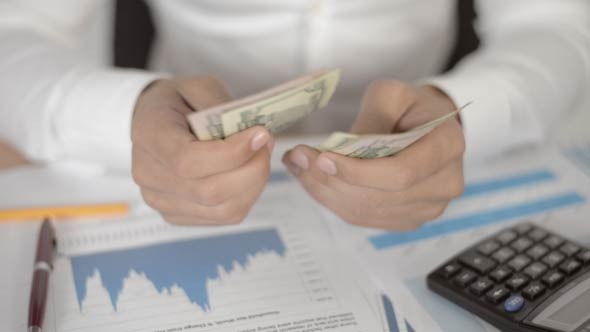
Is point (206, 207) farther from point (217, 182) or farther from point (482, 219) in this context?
point (482, 219)

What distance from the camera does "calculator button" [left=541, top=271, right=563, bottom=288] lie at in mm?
381

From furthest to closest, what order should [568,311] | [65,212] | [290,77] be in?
[290,77] → [65,212] → [568,311]

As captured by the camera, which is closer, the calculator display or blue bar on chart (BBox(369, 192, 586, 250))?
the calculator display

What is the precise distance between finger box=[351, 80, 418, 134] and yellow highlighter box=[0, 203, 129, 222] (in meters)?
0.20

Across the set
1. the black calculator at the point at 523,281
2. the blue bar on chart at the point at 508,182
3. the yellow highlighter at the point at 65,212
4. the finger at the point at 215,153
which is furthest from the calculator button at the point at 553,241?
the yellow highlighter at the point at 65,212

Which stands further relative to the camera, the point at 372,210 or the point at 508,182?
the point at 508,182

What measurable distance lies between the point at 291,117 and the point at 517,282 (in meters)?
0.17

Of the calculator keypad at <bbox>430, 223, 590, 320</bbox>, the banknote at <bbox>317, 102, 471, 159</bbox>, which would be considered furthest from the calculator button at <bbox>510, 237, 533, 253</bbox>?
the banknote at <bbox>317, 102, 471, 159</bbox>

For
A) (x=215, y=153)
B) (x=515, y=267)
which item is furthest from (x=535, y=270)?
(x=215, y=153)

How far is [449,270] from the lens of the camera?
0.40m

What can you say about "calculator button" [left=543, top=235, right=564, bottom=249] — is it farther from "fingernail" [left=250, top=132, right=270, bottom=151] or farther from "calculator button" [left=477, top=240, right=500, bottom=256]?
"fingernail" [left=250, top=132, right=270, bottom=151]

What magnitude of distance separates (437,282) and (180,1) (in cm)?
48

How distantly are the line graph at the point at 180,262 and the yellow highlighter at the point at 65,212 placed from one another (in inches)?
2.2

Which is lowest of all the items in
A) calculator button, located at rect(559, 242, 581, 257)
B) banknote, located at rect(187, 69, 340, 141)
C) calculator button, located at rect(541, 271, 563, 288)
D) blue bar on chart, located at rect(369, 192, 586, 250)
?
blue bar on chart, located at rect(369, 192, 586, 250)
